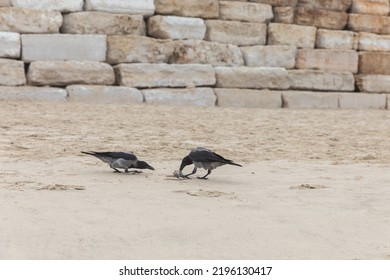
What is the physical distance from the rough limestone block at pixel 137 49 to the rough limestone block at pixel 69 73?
0.95 feet

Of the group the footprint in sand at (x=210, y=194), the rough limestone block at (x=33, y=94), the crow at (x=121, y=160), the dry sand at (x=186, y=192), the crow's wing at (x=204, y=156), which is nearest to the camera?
the dry sand at (x=186, y=192)

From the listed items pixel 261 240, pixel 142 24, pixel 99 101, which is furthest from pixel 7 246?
pixel 142 24

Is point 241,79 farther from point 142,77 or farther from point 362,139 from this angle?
point 362,139

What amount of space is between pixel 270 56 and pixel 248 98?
1.16 meters

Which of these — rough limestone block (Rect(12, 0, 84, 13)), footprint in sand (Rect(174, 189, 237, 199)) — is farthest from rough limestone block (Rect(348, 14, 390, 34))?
footprint in sand (Rect(174, 189, 237, 199))

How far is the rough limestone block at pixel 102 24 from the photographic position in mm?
10492

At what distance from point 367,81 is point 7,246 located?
34.9ft

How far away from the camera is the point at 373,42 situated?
13000 millimetres

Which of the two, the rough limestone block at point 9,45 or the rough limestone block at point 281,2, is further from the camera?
the rough limestone block at point 281,2

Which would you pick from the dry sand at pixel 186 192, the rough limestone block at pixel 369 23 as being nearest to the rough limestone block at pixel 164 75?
the dry sand at pixel 186 192

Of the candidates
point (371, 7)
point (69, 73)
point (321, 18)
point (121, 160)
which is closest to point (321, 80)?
point (321, 18)

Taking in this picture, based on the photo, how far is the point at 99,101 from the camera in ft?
33.2

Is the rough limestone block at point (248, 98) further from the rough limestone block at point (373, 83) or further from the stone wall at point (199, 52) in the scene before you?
the rough limestone block at point (373, 83)

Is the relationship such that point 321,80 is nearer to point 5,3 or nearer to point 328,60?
point 328,60
